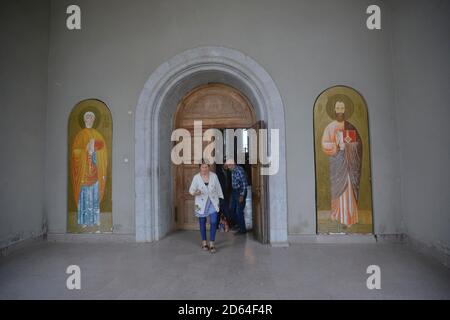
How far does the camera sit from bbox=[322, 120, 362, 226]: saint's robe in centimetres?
467

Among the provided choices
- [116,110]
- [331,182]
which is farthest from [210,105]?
[331,182]

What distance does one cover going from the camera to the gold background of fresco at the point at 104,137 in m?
4.95

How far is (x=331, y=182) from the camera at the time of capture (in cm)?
470

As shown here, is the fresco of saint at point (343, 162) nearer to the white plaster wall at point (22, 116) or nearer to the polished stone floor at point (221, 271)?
the polished stone floor at point (221, 271)

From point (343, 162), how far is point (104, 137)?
4362mm

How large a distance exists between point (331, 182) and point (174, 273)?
9.85ft

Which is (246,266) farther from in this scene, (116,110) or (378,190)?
(116,110)

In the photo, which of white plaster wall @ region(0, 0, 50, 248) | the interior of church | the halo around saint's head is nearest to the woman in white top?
the interior of church

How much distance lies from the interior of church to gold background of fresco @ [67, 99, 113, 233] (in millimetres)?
26

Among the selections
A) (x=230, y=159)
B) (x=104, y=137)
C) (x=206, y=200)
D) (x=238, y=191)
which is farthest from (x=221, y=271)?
(x=104, y=137)

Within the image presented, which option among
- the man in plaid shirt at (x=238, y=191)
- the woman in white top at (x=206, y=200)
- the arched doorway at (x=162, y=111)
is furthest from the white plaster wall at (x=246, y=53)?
the woman in white top at (x=206, y=200)

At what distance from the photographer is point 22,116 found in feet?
14.9

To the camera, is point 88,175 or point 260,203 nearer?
point 260,203

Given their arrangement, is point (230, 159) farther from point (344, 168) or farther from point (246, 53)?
point (344, 168)
